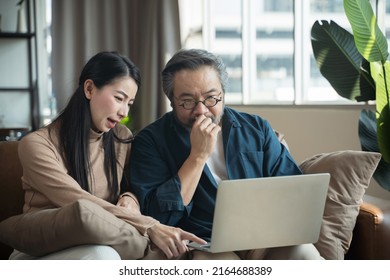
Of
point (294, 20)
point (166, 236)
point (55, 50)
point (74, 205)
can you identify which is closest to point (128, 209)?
point (166, 236)

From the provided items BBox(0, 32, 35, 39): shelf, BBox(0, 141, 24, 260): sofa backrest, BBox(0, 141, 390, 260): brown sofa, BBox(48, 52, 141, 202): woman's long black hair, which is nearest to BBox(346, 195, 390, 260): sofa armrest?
BBox(0, 141, 390, 260): brown sofa

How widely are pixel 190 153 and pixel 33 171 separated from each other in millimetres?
468

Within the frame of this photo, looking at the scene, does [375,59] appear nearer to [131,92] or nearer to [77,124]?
[131,92]

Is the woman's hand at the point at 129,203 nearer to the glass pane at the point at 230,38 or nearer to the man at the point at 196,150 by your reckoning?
the man at the point at 196,150

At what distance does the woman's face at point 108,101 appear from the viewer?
6.09 feet

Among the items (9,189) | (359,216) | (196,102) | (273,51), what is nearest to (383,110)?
(359,216)

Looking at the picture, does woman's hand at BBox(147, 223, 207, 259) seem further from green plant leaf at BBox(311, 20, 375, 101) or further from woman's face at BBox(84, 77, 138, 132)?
green plant leaf at BBox(311, 20, 375, 101)

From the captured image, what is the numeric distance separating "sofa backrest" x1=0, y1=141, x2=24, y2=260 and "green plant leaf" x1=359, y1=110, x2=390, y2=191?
152 centimetres

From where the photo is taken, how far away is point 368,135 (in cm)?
280

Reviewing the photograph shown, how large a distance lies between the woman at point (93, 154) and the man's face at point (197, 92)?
0.14 meters

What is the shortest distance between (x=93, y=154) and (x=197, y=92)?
367mm

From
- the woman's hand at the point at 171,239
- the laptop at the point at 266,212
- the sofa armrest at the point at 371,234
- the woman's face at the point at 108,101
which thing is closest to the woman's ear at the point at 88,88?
the woman's face at the point at 108,101

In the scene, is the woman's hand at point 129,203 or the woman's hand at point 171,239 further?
the woman's hand at point 129,203

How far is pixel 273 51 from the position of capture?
4699 millimetres
